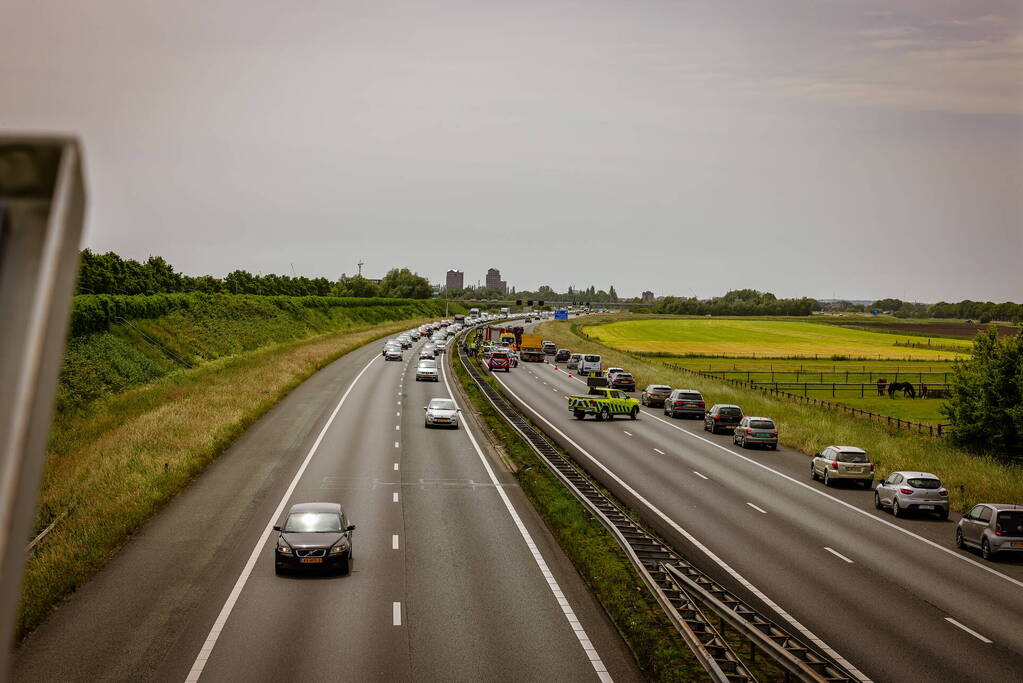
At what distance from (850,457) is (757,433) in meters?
10.5

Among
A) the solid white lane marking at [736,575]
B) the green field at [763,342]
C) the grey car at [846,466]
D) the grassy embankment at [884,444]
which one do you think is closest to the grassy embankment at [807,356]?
the green field at [763,342]

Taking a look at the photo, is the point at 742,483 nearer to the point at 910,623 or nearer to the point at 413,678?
the point at 910,623

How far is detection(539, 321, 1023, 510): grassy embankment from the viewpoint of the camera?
36.5 metres

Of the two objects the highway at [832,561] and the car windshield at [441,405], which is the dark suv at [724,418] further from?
the car windshield at [441,405]

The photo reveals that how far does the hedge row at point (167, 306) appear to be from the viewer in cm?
7325

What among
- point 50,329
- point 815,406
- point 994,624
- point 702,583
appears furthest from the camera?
point 815,406

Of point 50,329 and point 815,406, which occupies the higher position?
point 50,329

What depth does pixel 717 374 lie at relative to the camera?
10031 centimetres

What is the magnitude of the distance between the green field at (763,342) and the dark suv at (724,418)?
7683 centimetres

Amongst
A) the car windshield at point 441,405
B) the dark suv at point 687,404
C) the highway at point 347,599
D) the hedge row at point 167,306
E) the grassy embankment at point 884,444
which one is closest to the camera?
the highway at point 347,599

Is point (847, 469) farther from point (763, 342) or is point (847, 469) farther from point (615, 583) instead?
point (763, 342)

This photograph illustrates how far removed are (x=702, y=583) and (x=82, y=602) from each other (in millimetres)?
14138

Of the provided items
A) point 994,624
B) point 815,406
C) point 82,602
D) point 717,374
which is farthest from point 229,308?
point 994,624

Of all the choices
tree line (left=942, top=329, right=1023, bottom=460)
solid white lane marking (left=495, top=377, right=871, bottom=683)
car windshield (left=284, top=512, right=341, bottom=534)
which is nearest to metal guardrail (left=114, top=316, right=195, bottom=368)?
solid white lane marking (left=495, top=377, right=871, bottom=683)
